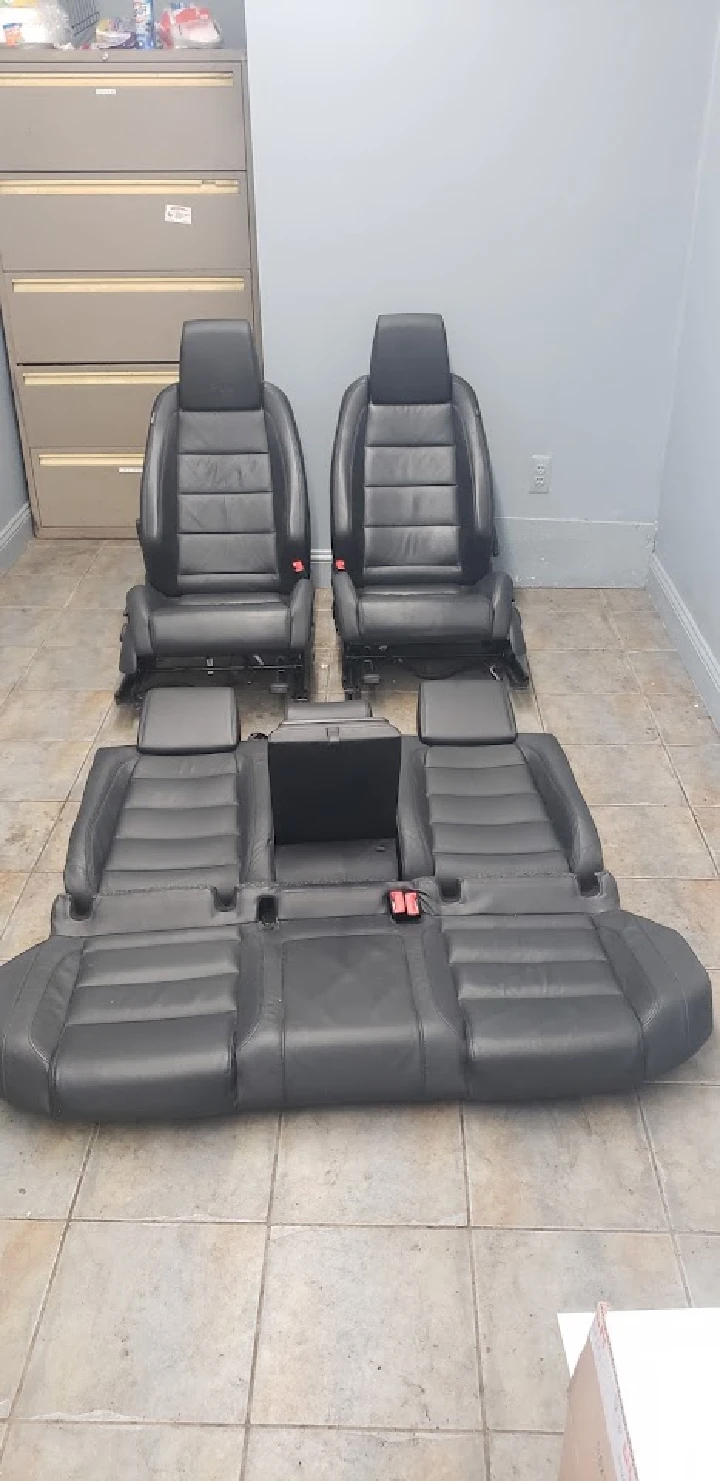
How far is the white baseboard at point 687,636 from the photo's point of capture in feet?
12.2

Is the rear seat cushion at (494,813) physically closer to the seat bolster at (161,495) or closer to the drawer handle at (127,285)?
the seat bolster at (161,495)

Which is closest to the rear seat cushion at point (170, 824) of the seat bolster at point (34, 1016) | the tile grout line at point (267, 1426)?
the seat bolster at point (34, 1016)

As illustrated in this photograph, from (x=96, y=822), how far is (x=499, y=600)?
1612 mm

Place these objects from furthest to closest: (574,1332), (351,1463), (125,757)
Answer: (125,757)
(351,1463)
(574,1332)

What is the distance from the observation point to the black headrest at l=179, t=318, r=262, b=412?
3.81 meters

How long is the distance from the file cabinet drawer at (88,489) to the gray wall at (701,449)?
2.18 metres

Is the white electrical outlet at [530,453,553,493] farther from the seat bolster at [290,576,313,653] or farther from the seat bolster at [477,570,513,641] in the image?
the seat bolster at [290,576,313,653]

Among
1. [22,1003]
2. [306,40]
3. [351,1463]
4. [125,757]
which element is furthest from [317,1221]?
[306,40]

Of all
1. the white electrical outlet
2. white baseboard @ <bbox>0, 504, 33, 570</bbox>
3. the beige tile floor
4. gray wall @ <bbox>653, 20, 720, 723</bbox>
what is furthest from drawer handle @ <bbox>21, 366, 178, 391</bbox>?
the beige tile floor

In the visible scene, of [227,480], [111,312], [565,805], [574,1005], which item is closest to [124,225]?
[111,312]

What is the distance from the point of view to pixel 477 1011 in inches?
90.0

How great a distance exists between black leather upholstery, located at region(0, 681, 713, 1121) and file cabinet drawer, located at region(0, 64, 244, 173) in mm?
2415

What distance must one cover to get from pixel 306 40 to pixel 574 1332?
12.6 feet

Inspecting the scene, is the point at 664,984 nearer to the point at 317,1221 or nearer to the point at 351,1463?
the point at 317,1221
